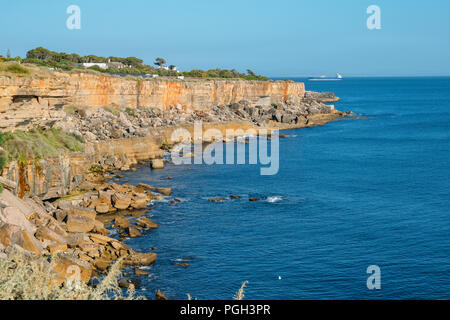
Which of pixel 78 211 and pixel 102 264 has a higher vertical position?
pixel 78 211

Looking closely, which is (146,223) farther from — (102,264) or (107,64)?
(107,64)

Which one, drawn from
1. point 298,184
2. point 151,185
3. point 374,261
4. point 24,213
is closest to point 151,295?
point 24,213

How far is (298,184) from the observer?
146 ft

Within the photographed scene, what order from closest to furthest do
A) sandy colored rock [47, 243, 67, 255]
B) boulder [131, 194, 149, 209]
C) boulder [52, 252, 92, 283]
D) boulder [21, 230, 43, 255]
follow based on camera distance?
boulder [52, 252, 92, 283]
boulder [21, 230, 43, 255]
sandy colored rock [47, 243, 67, 255]
boulder [131, 194, 149, 209]

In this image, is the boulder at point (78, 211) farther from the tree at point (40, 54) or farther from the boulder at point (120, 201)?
the tree at point (40, 54)

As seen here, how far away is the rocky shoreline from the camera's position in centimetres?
2169

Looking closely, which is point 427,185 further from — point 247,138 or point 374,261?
point 247,138

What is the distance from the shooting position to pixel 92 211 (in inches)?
1193

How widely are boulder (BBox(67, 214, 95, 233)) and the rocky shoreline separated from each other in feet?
0.16

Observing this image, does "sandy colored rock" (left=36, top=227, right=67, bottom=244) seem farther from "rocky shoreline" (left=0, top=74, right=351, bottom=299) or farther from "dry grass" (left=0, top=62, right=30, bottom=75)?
"dry grass" (left=0, top=62, right=30, bottom=75)

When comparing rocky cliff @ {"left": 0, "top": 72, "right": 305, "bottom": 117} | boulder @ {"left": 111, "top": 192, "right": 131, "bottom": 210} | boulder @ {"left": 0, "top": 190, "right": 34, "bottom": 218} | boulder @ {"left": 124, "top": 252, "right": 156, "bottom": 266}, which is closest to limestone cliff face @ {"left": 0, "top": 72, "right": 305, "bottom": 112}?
rocky cliff @ {"left": 0, "top": 72, "right": 305, "bottom": 117}

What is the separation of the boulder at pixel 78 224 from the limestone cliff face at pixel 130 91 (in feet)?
27.4

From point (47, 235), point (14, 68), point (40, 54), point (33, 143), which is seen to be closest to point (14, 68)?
point (14, 68)

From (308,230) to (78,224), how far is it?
14.2 meters
